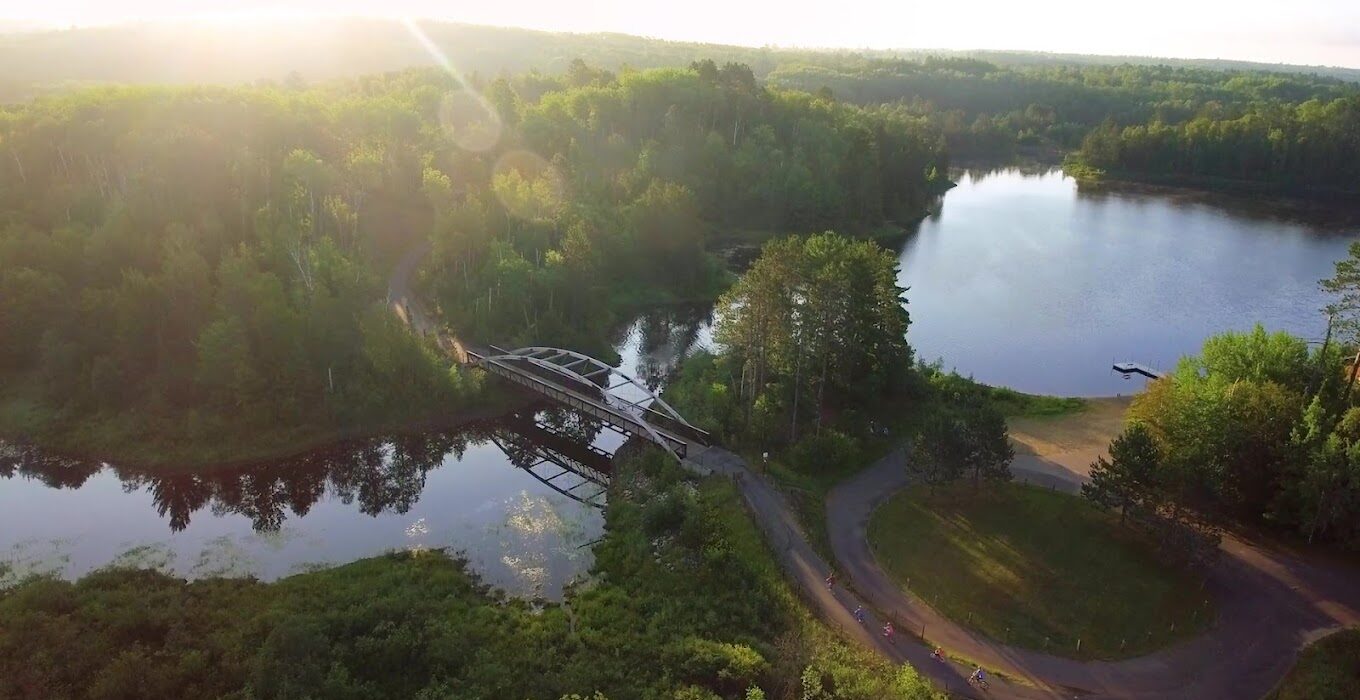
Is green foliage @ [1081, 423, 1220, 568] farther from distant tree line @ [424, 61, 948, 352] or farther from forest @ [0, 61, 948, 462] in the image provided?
distant tree line @ [424, 61, 948, 352]

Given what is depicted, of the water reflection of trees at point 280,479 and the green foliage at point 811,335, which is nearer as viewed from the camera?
the water reflection of trees at point 280,479

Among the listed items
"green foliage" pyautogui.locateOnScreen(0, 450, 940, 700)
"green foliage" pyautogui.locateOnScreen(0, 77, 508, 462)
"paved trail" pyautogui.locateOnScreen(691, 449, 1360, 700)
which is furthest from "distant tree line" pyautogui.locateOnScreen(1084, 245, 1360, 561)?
"green foliage" pyautogui.locateOnScreen(0, 77, 508, 462)

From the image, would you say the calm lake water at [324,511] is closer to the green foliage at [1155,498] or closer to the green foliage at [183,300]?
the green foliage at [183,300]

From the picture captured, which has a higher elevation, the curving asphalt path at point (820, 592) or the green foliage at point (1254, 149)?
the green foliage at point (1254, 149)

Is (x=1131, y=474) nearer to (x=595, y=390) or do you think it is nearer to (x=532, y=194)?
(x=595, y=390)

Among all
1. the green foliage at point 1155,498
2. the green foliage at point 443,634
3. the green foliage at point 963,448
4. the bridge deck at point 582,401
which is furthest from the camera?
the bridge deck at point 582,401

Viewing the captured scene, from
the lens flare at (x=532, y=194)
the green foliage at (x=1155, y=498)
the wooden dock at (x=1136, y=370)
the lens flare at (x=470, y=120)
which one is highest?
the lens flare at (x=470, y=120)

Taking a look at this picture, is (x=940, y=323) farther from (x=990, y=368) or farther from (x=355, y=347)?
(x=355, y=347)

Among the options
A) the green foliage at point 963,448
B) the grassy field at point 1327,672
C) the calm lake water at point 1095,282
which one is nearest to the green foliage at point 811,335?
the green foliage at point 963,448

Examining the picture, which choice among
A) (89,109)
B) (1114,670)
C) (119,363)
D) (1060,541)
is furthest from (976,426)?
(89,109)
